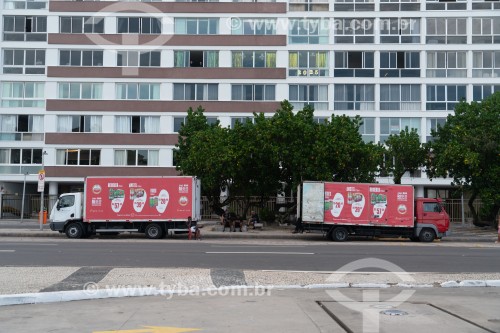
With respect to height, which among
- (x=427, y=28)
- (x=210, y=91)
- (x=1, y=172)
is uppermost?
(x=427, y=28)

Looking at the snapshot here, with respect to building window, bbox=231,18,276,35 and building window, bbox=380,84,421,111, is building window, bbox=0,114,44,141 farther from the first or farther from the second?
building window, bbox=380,84,421,111

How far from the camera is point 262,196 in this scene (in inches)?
1388

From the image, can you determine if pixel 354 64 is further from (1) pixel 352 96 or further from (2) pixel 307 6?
(2) pixel 307 6

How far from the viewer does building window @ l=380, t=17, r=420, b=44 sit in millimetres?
46875

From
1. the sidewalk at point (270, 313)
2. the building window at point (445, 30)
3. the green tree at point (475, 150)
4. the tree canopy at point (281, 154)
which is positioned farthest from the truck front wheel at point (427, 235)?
the building window at point (445, 30)

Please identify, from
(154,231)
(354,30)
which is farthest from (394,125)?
(154,231)

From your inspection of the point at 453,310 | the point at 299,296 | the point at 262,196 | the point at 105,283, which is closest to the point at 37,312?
the point at 105,283

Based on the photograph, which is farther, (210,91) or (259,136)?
(210,91)

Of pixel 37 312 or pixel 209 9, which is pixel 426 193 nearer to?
pixel 209 9

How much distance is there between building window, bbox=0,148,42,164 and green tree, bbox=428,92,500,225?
3182 centimetres

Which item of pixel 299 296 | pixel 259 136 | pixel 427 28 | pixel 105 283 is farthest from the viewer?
pixel 427 28

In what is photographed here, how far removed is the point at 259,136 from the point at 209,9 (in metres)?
20.4

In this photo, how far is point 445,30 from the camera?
1838 inches

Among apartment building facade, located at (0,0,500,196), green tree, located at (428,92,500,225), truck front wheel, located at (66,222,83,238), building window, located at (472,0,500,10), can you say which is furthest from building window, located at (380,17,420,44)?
truck front wheel, located at (66,222,83,238)
